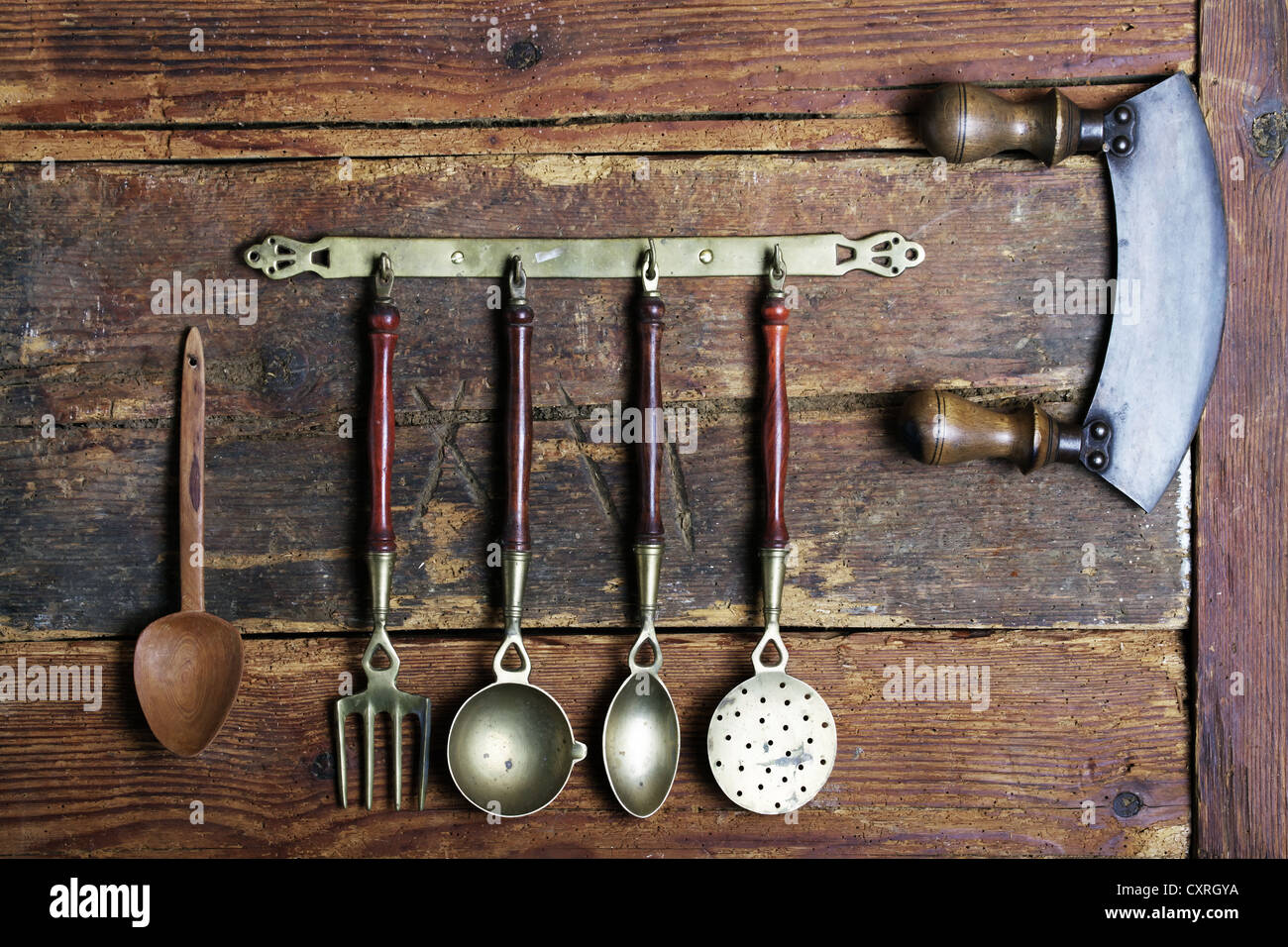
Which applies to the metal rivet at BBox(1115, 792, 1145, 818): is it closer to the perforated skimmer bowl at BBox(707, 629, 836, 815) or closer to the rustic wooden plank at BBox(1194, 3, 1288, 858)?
the rustic wooden plank at BBox(1194, 3, 1288, 858)

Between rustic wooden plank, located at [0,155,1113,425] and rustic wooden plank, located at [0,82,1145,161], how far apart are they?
16 mm

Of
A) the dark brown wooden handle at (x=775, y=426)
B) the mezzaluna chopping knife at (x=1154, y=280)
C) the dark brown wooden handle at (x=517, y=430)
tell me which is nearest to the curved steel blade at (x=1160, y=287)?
the mezzaluna chopping knife at (x=1154, y=280)

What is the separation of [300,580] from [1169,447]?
35.8 inches

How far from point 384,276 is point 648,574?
1.34 ft

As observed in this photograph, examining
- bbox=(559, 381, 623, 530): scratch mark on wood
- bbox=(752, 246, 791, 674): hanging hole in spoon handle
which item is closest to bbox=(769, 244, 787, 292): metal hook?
bbox=(752, 246, 791, 674): hanging hole in spoon handle

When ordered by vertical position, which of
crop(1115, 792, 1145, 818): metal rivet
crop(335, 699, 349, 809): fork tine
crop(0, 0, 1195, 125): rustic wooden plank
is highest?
crop(0, 0, 1195, 125): rustic wooden plank

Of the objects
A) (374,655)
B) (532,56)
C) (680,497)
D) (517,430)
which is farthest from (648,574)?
(532,56)

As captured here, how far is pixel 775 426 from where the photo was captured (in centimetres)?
97

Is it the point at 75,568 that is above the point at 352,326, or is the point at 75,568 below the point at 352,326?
below

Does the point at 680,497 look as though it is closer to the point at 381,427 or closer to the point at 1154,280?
the point at 381,427

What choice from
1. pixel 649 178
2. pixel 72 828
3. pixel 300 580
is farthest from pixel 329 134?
pixel 72 828

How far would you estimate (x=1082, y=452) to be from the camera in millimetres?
972

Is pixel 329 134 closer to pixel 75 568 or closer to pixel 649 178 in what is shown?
pixel 649 178

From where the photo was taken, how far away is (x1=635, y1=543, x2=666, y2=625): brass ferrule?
0.96 m
